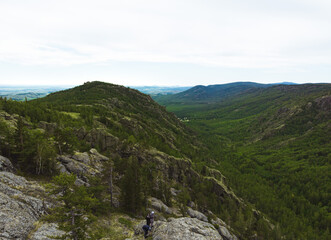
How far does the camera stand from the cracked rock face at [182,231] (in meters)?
27.0

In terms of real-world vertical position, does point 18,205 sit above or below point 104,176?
above

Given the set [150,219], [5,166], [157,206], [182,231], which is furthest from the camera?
[157,206]

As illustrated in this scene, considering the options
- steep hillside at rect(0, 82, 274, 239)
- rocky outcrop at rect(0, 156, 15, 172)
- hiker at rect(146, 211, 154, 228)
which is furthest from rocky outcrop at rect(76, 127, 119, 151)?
hiker at rect(146, 211, 154, 228)

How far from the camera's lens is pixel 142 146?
8625 cm

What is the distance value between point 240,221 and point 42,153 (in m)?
86.6

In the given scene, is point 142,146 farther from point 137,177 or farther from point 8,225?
point 8,225

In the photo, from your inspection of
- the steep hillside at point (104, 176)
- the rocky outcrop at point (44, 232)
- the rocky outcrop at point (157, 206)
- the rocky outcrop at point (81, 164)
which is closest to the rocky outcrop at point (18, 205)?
the rocky outcrop at point (44, 232)

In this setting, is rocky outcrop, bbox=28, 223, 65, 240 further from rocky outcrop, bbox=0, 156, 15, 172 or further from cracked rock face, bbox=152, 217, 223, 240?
rocky outcrop, bbox=0, 156, 15, 172

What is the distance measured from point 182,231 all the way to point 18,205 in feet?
90.0

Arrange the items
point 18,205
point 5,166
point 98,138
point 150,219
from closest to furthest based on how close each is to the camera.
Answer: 1. point 18,205
2. point 150,219
3. point 5,166
4. point 98,138

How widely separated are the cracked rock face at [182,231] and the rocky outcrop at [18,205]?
2001 cm

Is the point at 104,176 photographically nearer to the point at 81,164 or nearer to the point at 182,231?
the point at 81,164

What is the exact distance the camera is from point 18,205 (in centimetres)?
2678

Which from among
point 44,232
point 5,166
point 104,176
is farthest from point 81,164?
A: point 44,232
